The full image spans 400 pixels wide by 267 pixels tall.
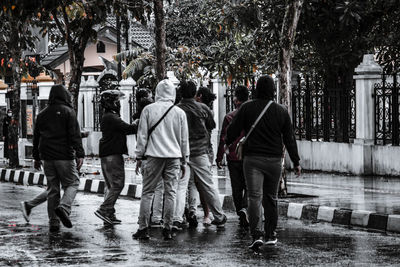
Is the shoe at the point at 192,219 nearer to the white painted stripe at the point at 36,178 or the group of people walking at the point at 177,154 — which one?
the group of people walking at the point at 177,154

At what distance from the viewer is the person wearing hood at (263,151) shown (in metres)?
9.20

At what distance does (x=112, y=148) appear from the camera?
11.6m

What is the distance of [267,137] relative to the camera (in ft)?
30.3

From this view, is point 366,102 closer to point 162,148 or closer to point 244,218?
point 244,218

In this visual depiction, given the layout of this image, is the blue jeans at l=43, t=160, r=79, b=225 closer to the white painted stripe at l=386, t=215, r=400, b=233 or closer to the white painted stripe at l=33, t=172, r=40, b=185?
the white painted stripe at l=386, t=215, r=400, b=233

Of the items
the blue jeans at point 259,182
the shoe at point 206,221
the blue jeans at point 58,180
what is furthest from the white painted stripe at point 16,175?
the blue jeans at point 259,182

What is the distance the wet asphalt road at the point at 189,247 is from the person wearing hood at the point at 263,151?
0.38m

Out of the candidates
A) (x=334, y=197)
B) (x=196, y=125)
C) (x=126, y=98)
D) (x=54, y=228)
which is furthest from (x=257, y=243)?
(x=126, y=98)

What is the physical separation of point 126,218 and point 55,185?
1.65m

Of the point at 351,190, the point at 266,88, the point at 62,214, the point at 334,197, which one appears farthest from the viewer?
the point at 351,190

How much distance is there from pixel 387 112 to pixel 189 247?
380 inches

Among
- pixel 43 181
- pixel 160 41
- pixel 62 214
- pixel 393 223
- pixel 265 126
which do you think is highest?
pixel 160 41

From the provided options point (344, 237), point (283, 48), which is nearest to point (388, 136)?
point (283, 48)

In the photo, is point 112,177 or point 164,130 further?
point 112,177
